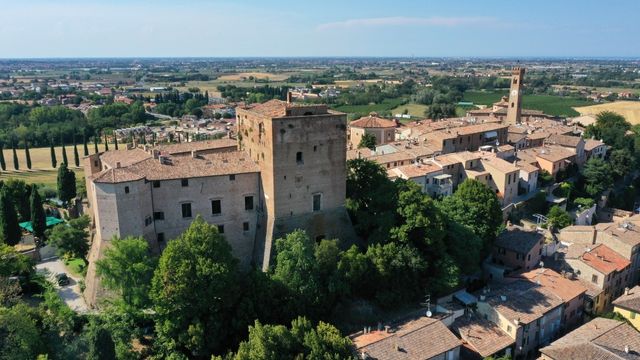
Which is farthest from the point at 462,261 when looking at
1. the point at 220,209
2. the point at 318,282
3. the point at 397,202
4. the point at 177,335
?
the point at 177,335

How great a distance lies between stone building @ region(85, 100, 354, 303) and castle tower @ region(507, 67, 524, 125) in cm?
5919

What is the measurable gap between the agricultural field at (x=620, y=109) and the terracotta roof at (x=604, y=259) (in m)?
99.5

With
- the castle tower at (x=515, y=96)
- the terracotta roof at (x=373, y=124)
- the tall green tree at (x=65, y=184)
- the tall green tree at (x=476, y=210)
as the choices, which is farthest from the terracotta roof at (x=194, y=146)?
the castle tower at (x=515, y=96)

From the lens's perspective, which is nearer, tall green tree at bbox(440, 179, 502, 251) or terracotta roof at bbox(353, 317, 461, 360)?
terracotta roof at bbox(353, 317, 461, 360)

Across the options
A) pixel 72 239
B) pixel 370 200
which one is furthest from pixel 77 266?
pixel 370 200

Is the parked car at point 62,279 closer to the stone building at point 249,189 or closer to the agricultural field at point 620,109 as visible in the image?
the stone building at point 249,189

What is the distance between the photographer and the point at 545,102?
164 meters

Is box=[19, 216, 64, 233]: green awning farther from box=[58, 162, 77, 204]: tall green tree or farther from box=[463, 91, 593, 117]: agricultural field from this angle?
box=[463, 91, 593, 117]: agricultural field

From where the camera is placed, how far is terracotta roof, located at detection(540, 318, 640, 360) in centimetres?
3044

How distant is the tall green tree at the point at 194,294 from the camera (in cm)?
2948

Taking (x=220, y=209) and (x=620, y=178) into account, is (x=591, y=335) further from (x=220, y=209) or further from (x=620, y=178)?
(x=620, y=178)

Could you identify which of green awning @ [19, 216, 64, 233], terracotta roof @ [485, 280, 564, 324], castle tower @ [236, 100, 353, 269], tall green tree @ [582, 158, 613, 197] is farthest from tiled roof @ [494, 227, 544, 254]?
green awning @ [19, 216, 64, 233]

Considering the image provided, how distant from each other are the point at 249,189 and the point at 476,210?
62.9 ft

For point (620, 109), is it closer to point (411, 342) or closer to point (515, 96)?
point (515, 96)
